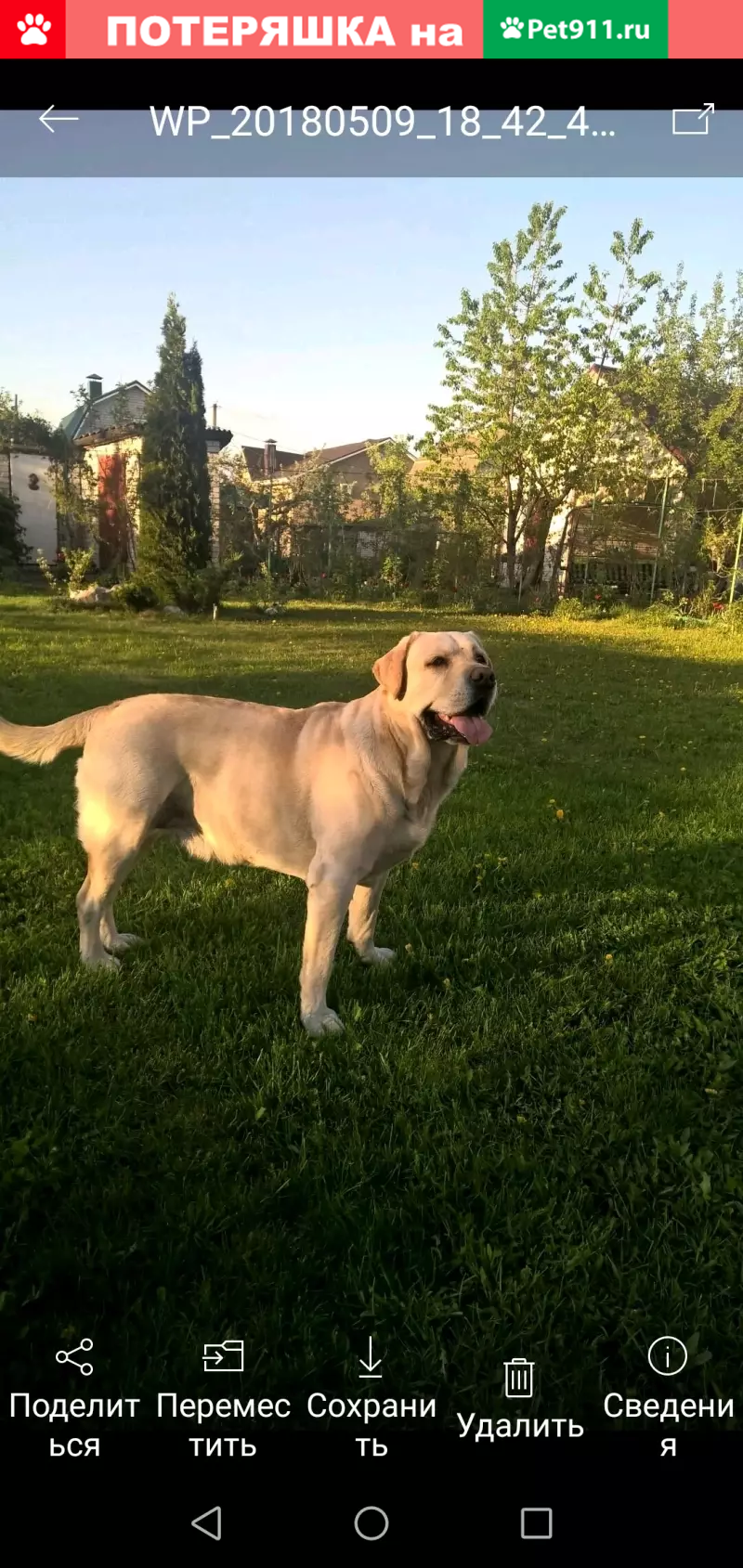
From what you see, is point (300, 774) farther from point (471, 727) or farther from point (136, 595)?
point (136, 595)

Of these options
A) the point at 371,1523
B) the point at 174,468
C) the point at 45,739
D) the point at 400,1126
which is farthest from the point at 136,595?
the point at 371,1523

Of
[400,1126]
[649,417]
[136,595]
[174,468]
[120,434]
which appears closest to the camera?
[400,1126]

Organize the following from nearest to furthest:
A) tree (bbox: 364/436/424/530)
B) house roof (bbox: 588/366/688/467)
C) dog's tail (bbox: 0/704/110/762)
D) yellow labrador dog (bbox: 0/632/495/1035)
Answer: yellow labrador dog (bbox: 0/632/495/1035) → dog's tail (bbox: 0/704/110/762) → house roof (bbox: 588/366/688/467) → tree (bbox: 364/436/424/530)

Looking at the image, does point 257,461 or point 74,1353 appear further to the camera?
point 257,461

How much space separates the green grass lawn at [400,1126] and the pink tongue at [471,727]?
4.19 feet

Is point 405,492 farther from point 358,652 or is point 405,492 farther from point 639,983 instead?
point 639,983

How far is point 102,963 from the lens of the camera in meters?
3.67

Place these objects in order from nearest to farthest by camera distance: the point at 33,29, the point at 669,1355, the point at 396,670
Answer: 1. the point at 33,29
2. the point at 669,1355
3. the point at 396,670

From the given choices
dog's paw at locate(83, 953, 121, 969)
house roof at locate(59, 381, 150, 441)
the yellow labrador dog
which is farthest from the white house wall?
dog's paw at locate(83, 953, 121, 969)

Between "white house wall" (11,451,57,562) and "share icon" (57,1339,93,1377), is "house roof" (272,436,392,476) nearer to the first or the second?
"white house wall" (11,451,57,562)

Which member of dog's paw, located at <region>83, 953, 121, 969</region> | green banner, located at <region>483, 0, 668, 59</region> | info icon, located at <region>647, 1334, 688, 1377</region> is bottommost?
info icon, located at <region>647, 1334, 688, 1377</region>

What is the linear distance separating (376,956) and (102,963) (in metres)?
1.36

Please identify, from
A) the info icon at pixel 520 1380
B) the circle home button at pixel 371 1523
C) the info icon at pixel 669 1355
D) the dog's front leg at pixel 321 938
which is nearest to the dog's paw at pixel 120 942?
the dog's front leg at pixel 321 938

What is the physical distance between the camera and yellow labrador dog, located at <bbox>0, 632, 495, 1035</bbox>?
3.19m
